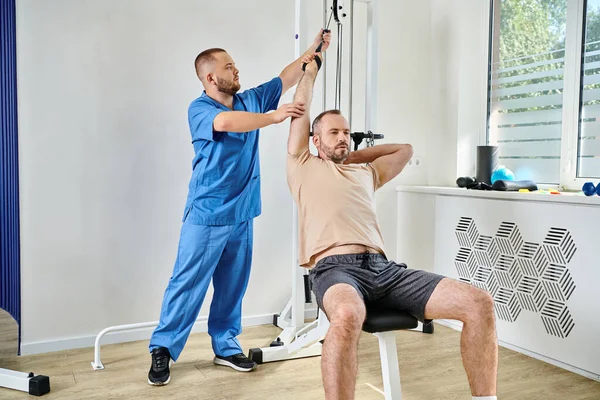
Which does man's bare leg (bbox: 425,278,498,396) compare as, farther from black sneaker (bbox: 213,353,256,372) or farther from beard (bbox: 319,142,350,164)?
black sneaker (bbox: 213,353,256,372)

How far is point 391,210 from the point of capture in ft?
11.7

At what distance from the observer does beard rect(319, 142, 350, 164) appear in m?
2.30

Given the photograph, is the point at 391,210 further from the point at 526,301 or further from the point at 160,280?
the point at 160,280

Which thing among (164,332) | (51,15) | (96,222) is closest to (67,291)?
(96,222)

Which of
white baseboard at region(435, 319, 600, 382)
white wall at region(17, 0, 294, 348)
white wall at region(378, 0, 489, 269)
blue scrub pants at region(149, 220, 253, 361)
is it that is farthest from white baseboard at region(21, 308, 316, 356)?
white baseboard at region(435, 319, 600, 382)

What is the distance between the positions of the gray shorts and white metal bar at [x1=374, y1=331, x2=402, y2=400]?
0.40 feet

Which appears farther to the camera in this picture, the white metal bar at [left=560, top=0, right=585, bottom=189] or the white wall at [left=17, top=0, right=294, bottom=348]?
the white metal bar at [left=560, top=0, right=585, bottom=189]

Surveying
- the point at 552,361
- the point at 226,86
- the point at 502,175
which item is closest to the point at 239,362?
the point at 226,86

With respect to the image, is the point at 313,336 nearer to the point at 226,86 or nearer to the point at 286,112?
the point at 286,112

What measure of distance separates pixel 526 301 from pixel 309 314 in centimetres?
124

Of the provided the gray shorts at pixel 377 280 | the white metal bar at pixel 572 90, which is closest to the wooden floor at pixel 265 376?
the gray shorts at pixel 377 280

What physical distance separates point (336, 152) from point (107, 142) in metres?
1.22

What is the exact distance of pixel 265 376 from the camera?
97.5 inches

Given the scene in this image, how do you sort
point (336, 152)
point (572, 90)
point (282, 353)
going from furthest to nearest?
1. point (572, 90)
2. point (282, 353)
3. point (336, 152)
